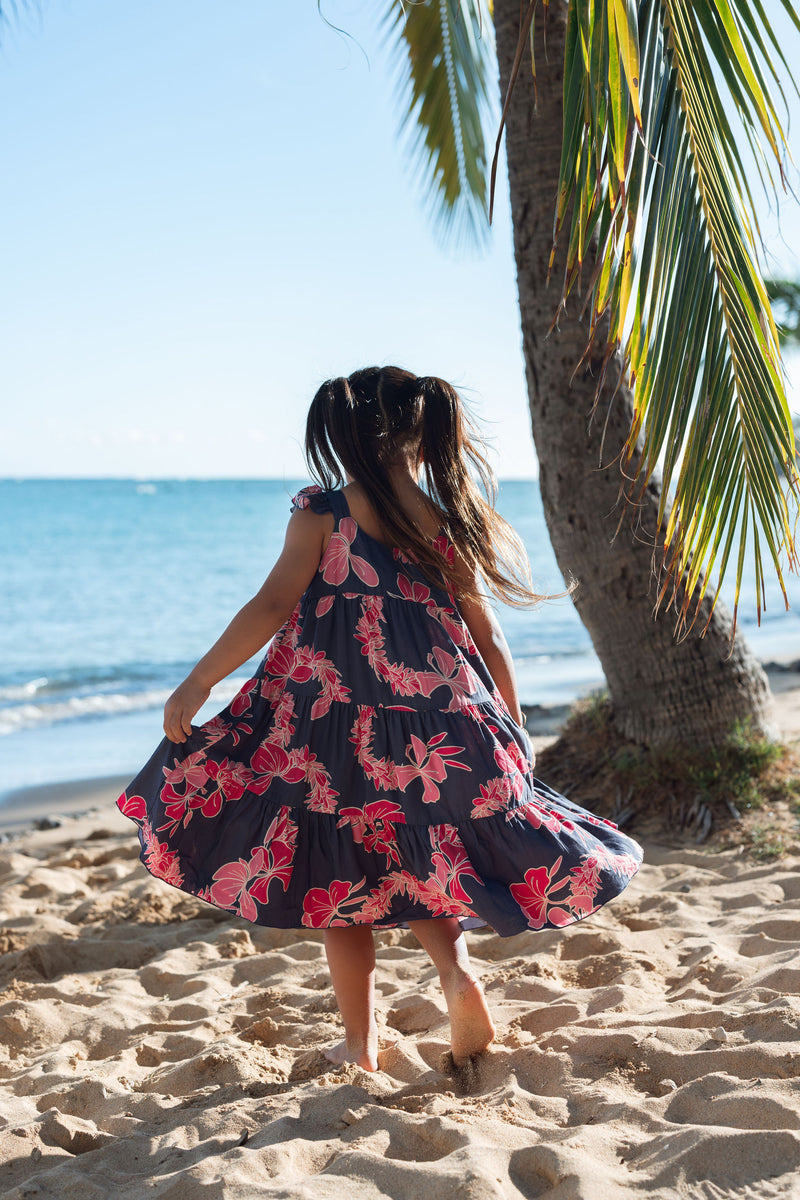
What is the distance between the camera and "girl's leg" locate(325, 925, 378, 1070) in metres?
2.22

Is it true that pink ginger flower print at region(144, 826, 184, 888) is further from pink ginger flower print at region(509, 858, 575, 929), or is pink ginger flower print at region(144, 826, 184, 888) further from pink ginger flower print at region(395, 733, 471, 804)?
pink ginger flower print at region(509, 858, 575, 929)

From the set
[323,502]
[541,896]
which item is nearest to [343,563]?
[323,502]

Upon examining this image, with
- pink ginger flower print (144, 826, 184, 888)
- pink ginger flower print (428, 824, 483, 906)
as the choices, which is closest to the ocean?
pink ginger flower print (428, 824, 483, 906)

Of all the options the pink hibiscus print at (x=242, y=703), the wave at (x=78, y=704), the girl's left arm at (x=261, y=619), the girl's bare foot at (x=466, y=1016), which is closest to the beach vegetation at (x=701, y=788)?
the girl's bare foot at (x=466, y=1016)

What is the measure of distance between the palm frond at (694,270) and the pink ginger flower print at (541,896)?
0.73 meters

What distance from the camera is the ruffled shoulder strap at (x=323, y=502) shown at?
2254 mm

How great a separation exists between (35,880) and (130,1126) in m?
2.16

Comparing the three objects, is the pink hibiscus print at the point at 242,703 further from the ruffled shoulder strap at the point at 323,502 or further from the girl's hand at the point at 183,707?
the ruffled shoulder strap at the point at 323,502

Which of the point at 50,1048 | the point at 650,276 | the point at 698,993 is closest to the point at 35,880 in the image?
the point at 50,1048

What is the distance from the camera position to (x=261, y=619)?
Result: 2.17 m

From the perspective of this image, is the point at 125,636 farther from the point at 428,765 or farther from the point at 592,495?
the point at 428,765

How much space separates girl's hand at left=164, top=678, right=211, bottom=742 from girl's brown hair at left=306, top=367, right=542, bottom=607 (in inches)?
22.8

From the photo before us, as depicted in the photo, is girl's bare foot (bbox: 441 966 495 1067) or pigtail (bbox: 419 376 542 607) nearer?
girl's bare foot (bbox: 441 966 495 1067)

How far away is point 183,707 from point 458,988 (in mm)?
908
